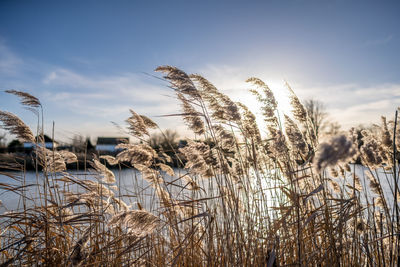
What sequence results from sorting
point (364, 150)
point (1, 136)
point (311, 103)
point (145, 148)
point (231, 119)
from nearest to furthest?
point (364, 150)
point (231, 119)
point (145, 148)
point (1, 136)
point (311, 103)

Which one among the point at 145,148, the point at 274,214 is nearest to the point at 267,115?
the point at 274,214

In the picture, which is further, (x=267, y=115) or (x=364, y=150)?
(x=267, y=115)

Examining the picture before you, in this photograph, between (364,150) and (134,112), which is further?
(134,112)

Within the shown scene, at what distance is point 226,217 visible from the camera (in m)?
2.67

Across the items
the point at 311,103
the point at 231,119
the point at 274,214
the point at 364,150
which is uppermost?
the point at 311,103

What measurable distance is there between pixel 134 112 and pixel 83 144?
43.7 inches

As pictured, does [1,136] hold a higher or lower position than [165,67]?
lower

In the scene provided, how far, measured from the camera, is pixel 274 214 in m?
3.24

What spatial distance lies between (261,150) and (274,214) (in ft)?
2.56

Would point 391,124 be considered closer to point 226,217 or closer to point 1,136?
point 226,217

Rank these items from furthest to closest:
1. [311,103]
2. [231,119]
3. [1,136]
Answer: [311,103]
[1,136]
[231,119]

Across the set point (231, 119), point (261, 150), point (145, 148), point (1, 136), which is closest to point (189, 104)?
point (231, 119)

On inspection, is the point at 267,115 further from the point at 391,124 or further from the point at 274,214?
the point at 391,124

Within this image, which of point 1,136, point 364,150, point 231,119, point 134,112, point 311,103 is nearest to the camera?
point 364,150
